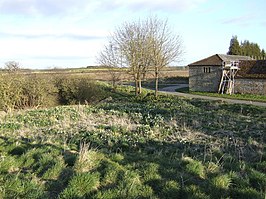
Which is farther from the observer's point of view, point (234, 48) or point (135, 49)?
point (234, 48)

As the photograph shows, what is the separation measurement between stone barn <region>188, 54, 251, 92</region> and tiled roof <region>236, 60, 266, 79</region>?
108 cm

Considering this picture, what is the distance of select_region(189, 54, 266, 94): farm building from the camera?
35.8 m

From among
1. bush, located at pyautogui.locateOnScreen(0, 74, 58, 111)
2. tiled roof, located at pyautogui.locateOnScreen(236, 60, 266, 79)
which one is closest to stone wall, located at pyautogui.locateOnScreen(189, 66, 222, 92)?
tiled roof, located at pyautogui.locateOnScreen(236, 60, 266, 79)

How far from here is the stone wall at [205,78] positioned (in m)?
40.2

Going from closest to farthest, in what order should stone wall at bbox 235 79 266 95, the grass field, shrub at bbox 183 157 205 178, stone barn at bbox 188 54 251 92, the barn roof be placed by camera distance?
1. the grass field
2. shrub at bbox 183 157 205 178
3. stone wall at bbox 235 79 266 95
4. stone barn at bbox 188 54 251 92
5. the barn roof

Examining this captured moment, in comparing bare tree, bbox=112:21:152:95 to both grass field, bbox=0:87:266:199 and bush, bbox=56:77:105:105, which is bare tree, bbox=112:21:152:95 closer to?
bush, bbox=56:77:105:105

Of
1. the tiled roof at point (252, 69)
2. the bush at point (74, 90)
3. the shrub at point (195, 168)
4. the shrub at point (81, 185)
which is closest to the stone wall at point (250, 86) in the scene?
the tiled roof at point (252, 69)

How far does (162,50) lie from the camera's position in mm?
35969

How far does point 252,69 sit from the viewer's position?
37.3 m

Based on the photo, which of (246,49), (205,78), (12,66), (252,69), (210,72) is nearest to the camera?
(12,66)

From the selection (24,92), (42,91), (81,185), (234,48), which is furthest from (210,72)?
(81,185)

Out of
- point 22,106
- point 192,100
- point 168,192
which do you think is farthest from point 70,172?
point 192,100

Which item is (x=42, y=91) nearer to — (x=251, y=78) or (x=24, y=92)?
(x=24, y=92)

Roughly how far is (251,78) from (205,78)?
7203 mm
